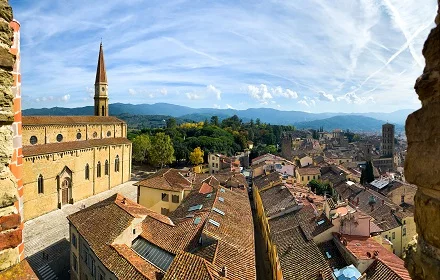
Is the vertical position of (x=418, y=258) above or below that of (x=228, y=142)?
above

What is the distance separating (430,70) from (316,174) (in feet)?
176

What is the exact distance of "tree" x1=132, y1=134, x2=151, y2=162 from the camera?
60391mm

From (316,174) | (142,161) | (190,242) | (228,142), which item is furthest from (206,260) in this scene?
(228,142)

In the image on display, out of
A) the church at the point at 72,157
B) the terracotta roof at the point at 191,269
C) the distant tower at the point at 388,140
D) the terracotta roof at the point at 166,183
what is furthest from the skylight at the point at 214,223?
the distant tower at the point at 388,140

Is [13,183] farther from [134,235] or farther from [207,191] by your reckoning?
[207,191]

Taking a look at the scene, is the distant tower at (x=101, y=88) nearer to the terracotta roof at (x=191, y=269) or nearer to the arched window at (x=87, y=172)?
the arched window at (x=87, y=172)

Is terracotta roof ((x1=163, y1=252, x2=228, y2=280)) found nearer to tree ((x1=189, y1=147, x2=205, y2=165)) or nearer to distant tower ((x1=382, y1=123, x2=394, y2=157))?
tree ((x1=189, y1=147, x2=205, y2=165))

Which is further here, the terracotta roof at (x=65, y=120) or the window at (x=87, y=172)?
the window at (x=87, y=172)

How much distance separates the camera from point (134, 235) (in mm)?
16547

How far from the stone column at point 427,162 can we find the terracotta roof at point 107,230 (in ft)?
39.6

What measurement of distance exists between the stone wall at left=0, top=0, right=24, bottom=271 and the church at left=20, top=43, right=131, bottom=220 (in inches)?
1200

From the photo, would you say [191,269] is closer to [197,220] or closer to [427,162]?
[197,220]

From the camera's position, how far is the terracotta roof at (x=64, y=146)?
31019 millimetres

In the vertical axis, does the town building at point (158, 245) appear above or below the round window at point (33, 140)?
below
